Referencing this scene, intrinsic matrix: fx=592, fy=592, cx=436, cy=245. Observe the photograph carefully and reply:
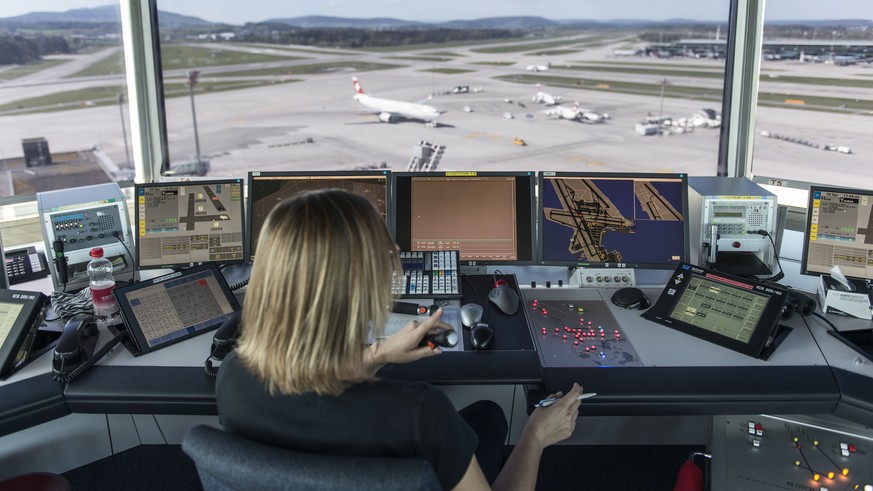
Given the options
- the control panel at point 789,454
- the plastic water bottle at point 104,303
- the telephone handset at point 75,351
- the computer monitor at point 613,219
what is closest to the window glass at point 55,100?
the plastic water bottle at point 104,303

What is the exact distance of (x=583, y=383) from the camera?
5.21 ft

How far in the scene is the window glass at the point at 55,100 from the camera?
19.7ft

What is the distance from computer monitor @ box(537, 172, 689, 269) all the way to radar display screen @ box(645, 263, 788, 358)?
7.1 inches

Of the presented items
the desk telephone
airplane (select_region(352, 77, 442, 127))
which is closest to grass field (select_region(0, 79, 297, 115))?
airplane (select_region(352, 77, 442, 127))

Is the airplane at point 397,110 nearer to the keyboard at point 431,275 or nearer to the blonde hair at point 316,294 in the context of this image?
the keyboard at point 431,275

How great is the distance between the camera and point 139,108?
332 cm

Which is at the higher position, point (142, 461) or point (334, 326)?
point (334, 326)

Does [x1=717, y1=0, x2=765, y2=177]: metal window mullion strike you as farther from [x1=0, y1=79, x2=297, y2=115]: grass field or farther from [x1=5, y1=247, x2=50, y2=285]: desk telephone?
[x1=0, y1=79, x2=297, y2=115]: grass field

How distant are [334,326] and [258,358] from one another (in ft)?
0.45

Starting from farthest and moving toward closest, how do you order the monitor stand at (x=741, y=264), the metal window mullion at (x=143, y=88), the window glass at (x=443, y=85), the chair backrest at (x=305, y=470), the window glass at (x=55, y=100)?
the window glass at (x=443, y=85), the window glass at (x=55, y=100), the metal window mullion at (x=143, y=88), the monitor stand at (x=741, y=264), the chair backrest at (x=305, y=470)

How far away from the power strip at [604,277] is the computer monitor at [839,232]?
0.59 metres

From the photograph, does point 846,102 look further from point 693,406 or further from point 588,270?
point 693,406

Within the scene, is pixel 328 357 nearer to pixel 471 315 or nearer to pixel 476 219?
pixel 471 315

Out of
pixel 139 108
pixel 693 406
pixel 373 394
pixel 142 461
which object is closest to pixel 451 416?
pixel 373 394
